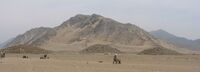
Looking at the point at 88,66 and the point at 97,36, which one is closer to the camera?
the point at 88,66

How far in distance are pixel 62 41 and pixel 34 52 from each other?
4533 centimetres

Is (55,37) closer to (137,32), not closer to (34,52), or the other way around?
(137,32)

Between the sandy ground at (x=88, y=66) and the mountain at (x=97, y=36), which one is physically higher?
the mountain at (x=97, y=36)

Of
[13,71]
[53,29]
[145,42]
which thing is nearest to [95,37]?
[145,42]

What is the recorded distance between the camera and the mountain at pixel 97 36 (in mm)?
105688

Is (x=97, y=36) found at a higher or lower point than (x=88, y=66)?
higher

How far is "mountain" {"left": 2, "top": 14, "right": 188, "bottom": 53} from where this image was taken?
347 feet

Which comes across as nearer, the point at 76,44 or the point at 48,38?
the point at 76,44

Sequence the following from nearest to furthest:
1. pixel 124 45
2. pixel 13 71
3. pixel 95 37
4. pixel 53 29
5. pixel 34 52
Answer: pixel 13 71
pixel 34 52
pixel 124 45
pixel 95 37
pixel 53 29

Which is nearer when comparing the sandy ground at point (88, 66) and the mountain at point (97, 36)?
the sandy ground at point (88, 66)

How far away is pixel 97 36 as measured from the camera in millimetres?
113062

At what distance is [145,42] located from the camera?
4269 inches

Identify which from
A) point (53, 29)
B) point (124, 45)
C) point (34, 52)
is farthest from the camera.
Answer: point (53, 29)

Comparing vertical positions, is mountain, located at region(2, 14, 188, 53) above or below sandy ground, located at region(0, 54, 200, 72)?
above
